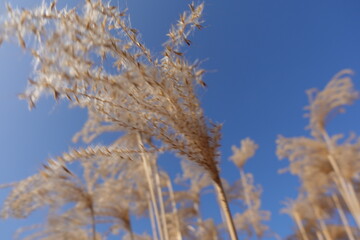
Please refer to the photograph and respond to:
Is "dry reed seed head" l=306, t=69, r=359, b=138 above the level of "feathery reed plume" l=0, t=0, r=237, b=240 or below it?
above

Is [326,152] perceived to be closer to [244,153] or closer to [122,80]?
[244,153]

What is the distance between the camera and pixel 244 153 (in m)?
12.9

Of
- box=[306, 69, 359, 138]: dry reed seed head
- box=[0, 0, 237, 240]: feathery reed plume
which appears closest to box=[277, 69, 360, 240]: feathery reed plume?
box=[306, 69, 359, 138]: dry reed seed head

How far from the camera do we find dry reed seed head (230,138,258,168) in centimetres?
1276

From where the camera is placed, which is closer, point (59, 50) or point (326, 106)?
point (59, 50)

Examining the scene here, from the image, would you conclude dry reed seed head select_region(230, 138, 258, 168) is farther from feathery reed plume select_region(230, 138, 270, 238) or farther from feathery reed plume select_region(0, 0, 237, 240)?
feathery reed plume select_region(0, 0, 237, 240)

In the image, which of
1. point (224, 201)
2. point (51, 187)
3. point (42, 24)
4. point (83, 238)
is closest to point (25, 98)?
point (42, 24)

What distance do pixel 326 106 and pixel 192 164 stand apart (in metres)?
8.66

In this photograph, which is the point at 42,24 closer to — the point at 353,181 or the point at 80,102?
the point at 80,102

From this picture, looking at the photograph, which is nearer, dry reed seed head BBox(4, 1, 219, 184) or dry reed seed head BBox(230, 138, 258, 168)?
dry reed seed head BBox(4, 1, 219, 184)

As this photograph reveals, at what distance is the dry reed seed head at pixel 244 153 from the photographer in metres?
12.8

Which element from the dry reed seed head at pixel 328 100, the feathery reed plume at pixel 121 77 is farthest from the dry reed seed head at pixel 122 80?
the dry reed seed head at pixel 328 100

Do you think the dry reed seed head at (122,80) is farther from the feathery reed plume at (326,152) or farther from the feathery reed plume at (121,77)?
the feathery reed plume at (326,152)

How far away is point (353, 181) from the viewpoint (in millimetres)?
11695
